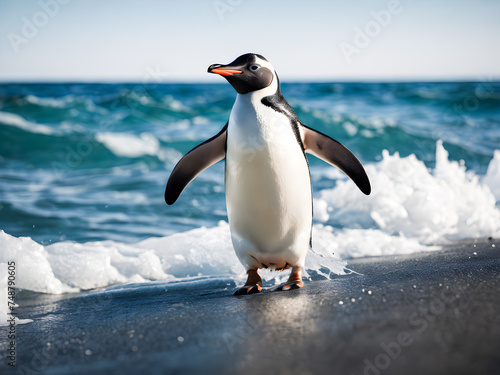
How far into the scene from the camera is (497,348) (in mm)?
1495

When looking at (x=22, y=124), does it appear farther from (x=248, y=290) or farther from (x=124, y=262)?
(x=248, y=290)

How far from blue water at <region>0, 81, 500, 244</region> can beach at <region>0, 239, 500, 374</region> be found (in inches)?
113

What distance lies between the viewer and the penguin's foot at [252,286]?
2705 mm

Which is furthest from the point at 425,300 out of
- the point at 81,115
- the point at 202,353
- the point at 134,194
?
the point at 81,115

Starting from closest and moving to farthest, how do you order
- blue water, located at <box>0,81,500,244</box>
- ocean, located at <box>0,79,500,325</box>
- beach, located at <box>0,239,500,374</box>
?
beach, located at <box>0,239,500,374</box>
ocean, located at <box>0,79,500,325</box>
blue water, located at <box>0,81,500,244</box>

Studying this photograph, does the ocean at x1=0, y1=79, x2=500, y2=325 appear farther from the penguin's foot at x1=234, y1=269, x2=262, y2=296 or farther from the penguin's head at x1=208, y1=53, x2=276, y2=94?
the penguin's head at x1=208, y1=53, x2=276, y2=94

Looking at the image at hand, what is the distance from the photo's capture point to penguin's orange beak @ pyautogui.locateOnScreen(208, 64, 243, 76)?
2.49m

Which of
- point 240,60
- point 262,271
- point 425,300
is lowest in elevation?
point 262,271

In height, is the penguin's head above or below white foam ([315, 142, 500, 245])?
above

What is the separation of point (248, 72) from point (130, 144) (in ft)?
28.0

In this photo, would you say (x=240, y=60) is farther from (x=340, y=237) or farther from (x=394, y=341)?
(x=340, y=237)

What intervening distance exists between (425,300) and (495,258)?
1.27 metres

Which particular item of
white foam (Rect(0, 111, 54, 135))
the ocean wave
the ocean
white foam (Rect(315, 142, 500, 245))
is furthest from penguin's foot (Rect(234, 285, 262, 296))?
white foam (Rect(0, 111, 54, 135))

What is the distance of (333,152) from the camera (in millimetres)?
2900
